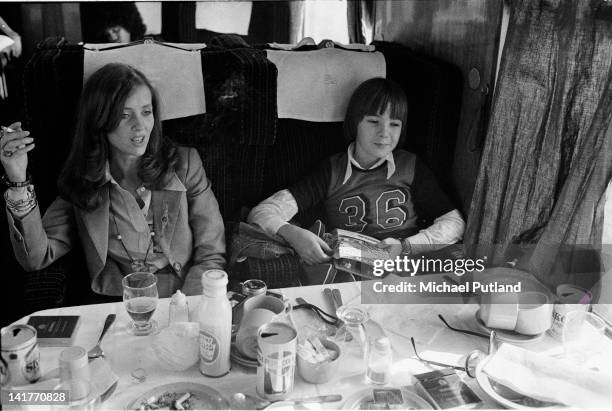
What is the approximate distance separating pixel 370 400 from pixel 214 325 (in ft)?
0.81

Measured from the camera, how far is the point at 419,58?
5.33ft

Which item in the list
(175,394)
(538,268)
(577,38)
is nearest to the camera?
(175,394)

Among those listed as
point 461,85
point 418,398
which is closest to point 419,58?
point 461,85

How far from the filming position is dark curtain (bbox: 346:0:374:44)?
6.27ft

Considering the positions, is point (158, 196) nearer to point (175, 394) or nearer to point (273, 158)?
point (273, 158)

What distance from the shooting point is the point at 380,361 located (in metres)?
0.82

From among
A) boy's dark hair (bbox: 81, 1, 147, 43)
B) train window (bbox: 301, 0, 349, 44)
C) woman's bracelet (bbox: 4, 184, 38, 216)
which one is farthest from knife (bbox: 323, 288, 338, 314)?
boy's dark hair (bbox: 81, 1, 147, 43)

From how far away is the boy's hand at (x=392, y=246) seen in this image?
1.49 meters

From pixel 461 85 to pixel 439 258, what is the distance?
0.52 meters

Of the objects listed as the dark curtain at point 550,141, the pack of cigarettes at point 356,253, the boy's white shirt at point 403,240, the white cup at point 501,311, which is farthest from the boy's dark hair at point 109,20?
the white cup at point 501,311

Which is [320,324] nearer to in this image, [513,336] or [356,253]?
[513,336]

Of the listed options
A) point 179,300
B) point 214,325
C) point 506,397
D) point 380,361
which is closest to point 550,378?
point 506,397

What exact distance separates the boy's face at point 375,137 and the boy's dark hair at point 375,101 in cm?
1

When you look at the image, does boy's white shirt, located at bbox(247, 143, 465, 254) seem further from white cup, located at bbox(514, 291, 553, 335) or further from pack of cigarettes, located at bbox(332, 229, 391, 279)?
white cup, located at bbox(514, 291, 553, 335)
